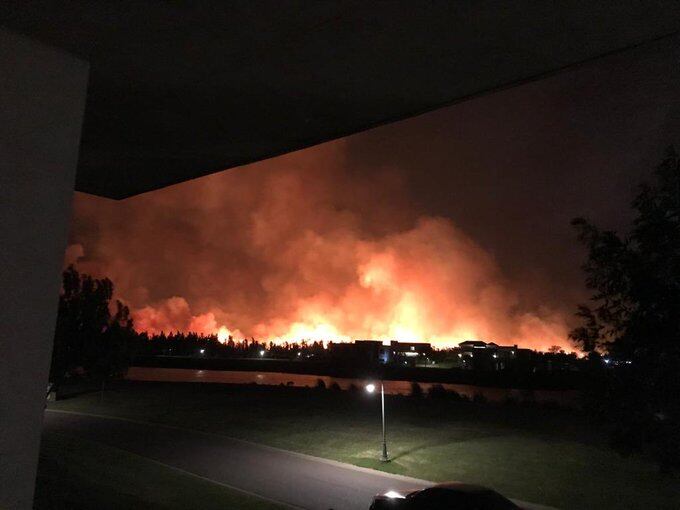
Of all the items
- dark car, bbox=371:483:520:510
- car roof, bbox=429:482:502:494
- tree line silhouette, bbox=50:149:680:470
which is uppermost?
tree line silhouette, bbox=50:149:680:470

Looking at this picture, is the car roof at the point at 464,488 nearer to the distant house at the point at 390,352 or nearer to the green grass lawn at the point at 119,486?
the green grass lawn at the point at 119,486

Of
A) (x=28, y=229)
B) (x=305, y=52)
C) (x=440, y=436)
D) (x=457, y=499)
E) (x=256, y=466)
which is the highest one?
(x=305, y=52)

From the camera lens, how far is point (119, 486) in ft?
45.4

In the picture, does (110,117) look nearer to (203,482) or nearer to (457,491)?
(457,491)

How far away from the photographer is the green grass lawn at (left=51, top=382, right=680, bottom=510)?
55.0 ft

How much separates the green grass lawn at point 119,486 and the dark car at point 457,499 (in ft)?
14.6

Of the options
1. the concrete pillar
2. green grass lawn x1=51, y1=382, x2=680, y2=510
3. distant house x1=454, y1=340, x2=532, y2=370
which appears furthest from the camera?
distant house x1=454, y1=340, x2=532, y2=370

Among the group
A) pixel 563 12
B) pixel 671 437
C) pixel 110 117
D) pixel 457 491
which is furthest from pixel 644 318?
pixel 110 117

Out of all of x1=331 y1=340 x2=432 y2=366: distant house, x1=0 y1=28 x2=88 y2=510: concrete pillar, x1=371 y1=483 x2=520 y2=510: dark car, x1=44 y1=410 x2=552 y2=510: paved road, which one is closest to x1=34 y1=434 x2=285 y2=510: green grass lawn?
x1=44 y1=410 x2=552 y2=510: paved road

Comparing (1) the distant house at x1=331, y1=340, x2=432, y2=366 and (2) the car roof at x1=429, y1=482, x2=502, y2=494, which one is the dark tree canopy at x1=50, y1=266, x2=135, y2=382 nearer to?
(2) the car roof at x1=429, y1=482, x2=502, y2=494

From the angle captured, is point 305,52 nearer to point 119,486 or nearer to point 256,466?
point 119,486

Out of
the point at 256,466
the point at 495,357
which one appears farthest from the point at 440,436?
the point at 495,357

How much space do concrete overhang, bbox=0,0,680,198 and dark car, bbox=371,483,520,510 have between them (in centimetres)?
703

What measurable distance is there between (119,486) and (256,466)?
18.8ft
